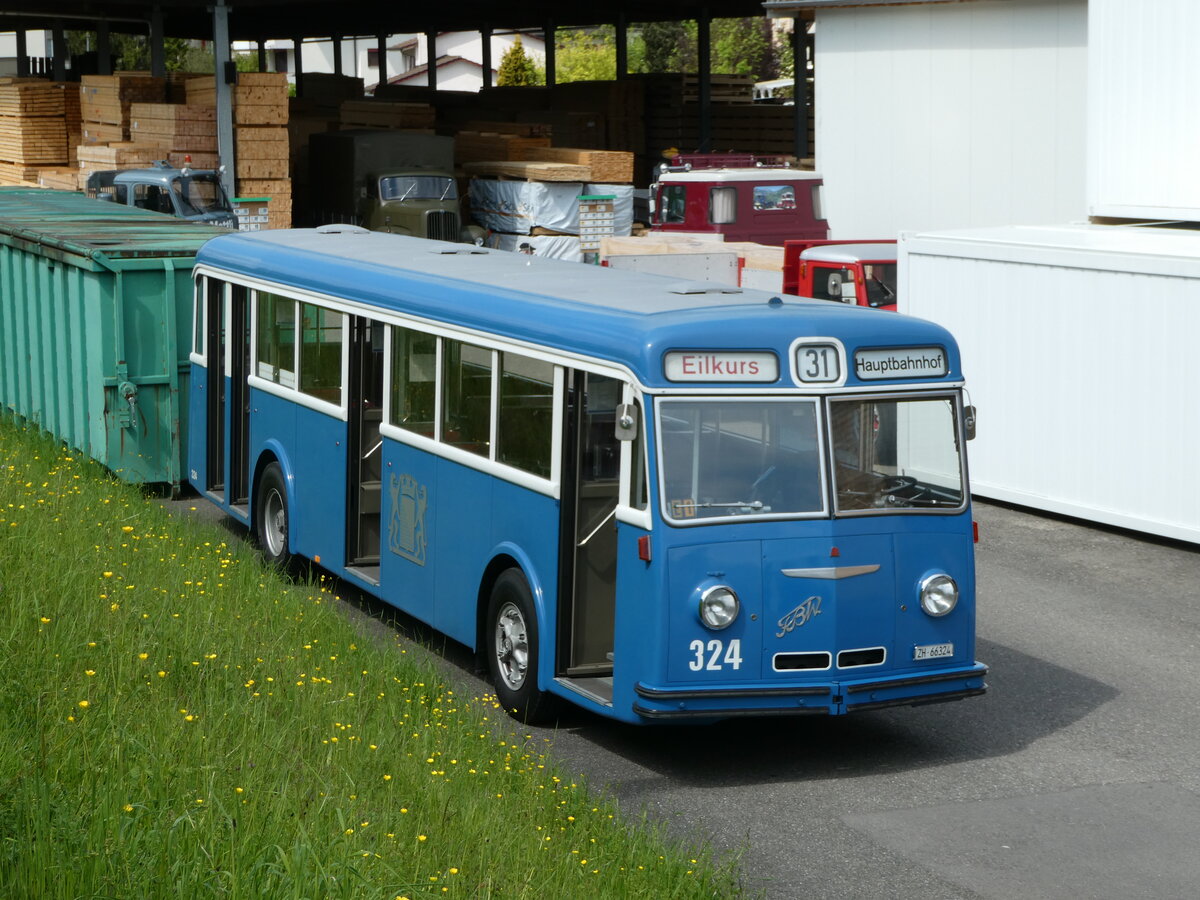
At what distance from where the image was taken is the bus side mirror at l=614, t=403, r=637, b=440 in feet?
26.7

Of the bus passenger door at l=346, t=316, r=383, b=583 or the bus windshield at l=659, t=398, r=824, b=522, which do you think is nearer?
the bus windshield at l=659, t=398, r=824, b=522

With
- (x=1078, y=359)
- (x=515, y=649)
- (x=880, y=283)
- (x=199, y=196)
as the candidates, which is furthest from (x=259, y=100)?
(x=515, y=649)

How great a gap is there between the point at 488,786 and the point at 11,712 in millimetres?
2046

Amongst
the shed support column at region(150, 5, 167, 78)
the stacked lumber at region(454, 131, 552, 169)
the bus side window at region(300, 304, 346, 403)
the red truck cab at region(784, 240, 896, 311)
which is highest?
the shed support column at region(150, 5, 167, 78)

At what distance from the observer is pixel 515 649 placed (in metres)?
9.32

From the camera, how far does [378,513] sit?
38.0 feet

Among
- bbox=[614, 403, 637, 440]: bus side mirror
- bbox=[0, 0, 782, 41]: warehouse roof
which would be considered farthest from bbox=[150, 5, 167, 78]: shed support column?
bbox=[614, 403, 637, 440]: bus side mirror

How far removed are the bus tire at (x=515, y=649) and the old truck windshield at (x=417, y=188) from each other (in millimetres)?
25036

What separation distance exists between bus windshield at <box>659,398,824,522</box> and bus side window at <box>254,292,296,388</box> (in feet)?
15.9

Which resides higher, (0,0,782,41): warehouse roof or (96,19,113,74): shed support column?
(0,0,782,41): warehouse roof

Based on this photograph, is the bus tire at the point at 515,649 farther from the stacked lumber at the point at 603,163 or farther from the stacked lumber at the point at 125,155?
the stacked lumber at the point at 603,163

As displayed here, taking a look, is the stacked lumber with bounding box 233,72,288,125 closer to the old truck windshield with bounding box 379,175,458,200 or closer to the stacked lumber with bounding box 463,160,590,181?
the old truck windshield with bounding box 379,175,458,200

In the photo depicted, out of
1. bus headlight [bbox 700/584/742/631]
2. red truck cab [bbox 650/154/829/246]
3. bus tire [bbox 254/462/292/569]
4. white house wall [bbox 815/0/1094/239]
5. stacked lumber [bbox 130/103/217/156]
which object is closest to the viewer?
bus headlight [bbox 700/584/742/631]

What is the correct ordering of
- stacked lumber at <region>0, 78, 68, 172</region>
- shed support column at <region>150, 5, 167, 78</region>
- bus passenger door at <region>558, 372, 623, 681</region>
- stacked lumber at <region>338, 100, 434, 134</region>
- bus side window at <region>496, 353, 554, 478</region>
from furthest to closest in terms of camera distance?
1. stacked lumber at <region>338, 100, 434, 134</region>
2. stacked lumber at <region>0, 78, 68, 172</region>
3. shed support column at <region>150, 5, 167, 78</region>
4. bus side window at <region>496, 353, 554, 478</region>
5. bus passenger door at <region>558, 372, 623, 681</region>
